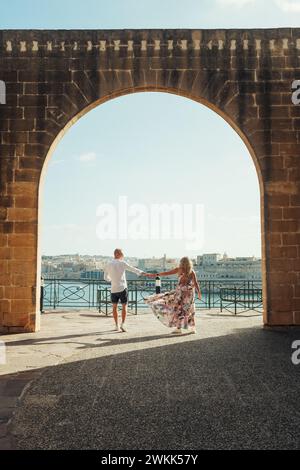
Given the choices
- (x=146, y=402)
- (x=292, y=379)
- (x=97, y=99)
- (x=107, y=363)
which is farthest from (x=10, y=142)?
A: (x=292, y=379)

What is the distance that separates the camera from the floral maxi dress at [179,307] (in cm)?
683

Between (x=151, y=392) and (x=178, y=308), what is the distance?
11.0ft

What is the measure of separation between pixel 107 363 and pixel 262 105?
547 centimetres

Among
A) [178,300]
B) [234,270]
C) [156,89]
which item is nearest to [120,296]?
[178,300]

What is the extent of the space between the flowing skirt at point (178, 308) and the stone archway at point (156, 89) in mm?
1395

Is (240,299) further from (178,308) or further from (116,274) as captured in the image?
(116,274)

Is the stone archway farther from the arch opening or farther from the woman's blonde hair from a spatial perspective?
the woman's blonde hair

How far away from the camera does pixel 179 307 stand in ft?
22.5

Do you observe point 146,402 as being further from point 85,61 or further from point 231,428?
point 85,61

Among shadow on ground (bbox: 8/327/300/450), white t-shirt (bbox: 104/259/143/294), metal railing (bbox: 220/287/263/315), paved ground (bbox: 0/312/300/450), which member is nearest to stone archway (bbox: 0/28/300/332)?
white t-shirt (bbox: 104/259/143/294)

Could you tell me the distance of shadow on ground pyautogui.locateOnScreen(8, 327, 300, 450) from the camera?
258 cm

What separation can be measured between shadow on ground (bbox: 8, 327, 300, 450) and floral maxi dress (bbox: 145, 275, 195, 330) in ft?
4.93

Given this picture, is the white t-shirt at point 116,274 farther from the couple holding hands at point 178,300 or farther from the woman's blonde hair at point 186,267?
the woman's blonde hair at point 186,267

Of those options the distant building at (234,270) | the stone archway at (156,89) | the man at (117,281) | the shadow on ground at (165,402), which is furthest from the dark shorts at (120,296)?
the distant building at (234,270)
